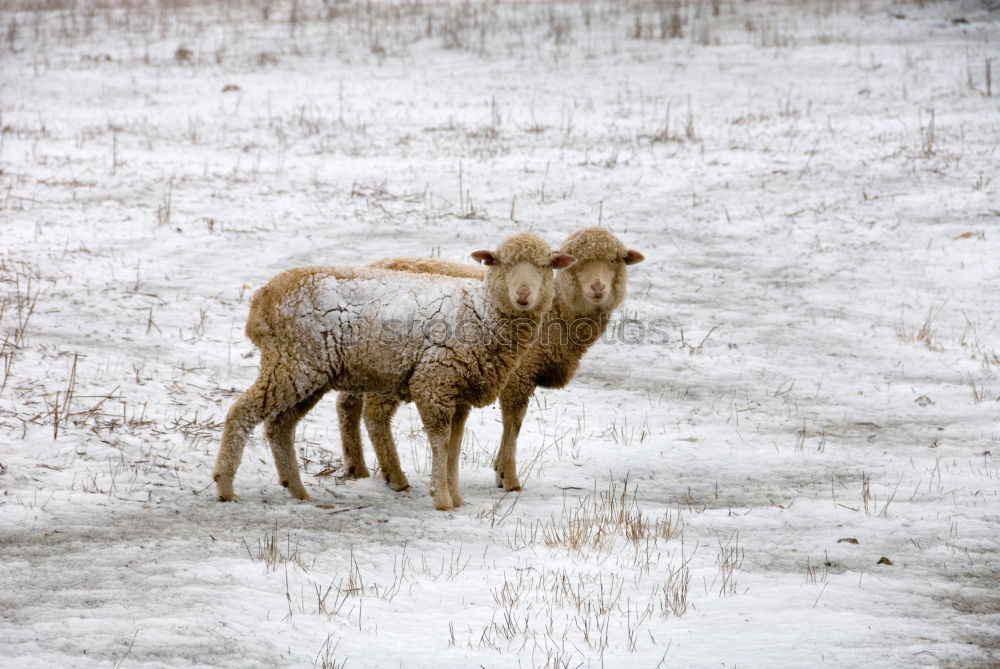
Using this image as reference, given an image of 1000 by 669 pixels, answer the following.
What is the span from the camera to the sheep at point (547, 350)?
6922mm

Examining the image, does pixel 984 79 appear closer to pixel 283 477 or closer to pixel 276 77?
pixel 276 77

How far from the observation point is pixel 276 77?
20.0 m

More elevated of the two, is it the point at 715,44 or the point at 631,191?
the point at 715,44

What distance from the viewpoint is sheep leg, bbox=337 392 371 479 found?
7.08 metres

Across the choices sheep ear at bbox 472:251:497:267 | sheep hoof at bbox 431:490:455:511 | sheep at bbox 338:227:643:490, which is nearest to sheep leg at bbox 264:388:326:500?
sheep at bbox 338:227:643:490

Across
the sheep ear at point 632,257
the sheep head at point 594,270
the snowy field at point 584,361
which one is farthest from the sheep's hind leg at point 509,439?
the sheep ear at point 632,257

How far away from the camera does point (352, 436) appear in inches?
280

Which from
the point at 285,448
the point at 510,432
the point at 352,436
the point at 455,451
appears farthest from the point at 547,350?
the point at 285,448

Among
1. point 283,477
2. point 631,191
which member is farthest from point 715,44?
point 283,477

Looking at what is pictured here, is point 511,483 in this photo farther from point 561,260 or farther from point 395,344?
point 561,260

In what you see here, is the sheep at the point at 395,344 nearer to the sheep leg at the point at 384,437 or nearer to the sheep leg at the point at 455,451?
the sheep leg at the point at 455,451

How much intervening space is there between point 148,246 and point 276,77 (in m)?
9.52

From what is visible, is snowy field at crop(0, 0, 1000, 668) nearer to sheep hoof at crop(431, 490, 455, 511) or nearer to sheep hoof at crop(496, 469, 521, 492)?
sheep hoof at crop(496, 469, 521, 492)

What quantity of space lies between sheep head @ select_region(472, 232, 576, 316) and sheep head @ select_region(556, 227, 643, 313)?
69 cm
